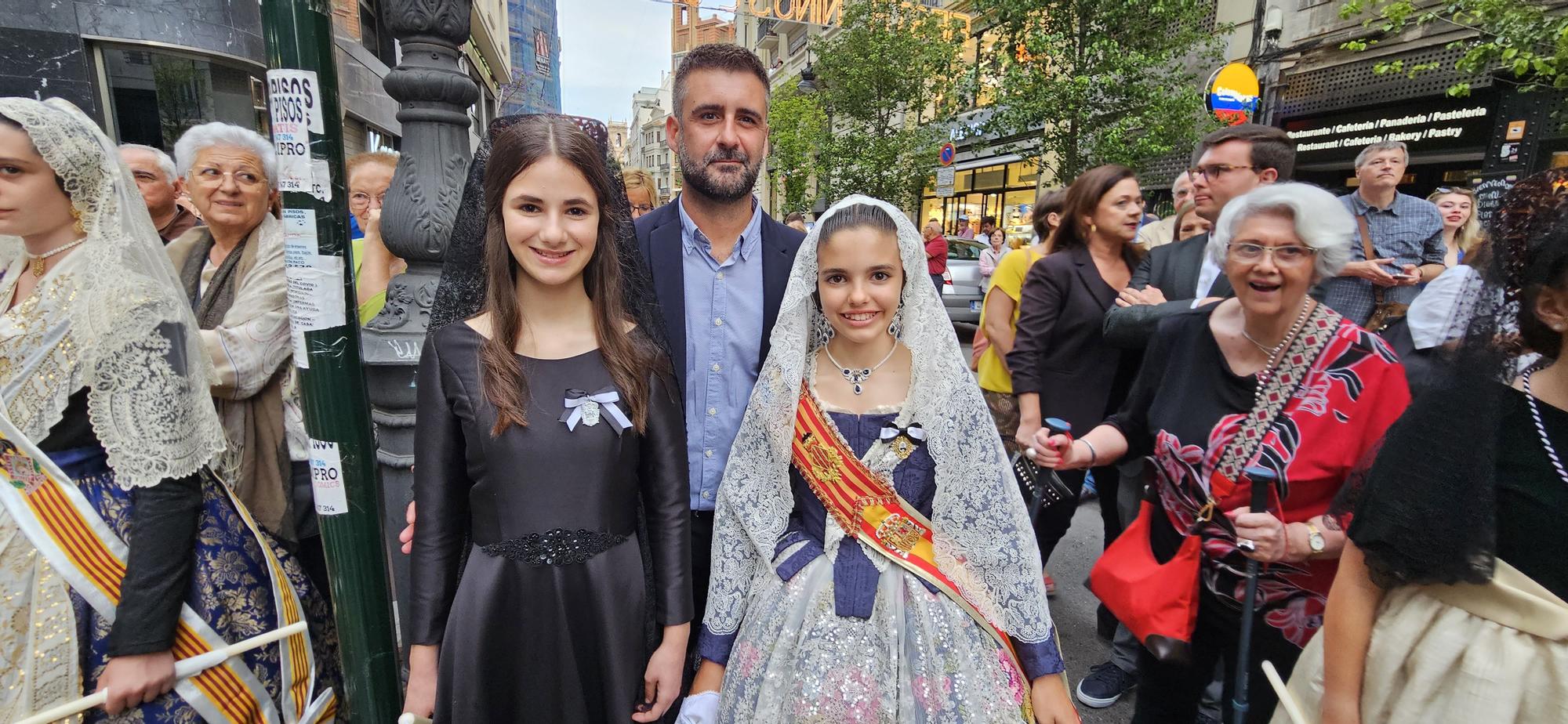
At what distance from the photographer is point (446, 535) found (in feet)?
5.50

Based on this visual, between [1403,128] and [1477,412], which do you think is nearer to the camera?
[1477,412]

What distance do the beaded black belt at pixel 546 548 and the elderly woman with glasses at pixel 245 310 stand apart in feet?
3.26

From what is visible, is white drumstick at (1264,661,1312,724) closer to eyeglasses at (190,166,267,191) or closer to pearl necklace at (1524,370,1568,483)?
pearl necklace at (1524,370,1568,483)

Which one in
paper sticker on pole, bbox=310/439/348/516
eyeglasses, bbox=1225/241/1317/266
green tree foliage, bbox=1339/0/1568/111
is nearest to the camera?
paper sticker on pole, bbox=310/439/348/516

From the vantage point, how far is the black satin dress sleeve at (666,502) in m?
1.79

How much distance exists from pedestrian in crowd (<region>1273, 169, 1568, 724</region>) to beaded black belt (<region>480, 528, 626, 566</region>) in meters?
1.67

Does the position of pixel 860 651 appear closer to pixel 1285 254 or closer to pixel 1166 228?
pixel 1285 254

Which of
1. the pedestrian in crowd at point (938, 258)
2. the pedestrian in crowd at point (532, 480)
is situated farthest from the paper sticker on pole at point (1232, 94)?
the pedestrian in crowd at point (532, 480)

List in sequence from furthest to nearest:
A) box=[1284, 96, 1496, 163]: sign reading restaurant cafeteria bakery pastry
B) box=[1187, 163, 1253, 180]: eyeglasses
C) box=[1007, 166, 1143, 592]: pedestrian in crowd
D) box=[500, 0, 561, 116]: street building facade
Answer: box=[500, 0, 561, 116]: street building facade → box=[1284, 96, 1496, 163]: sign reading restaurant cafeteria bakery pastry → box=[1007, 166, 1143, 592]: pedestrian in crowd → box=[1187, 163, 1253, 180]: eyeglasses

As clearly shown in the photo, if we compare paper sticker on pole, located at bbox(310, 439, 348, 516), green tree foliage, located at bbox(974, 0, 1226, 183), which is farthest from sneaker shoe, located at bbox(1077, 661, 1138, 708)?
green tree foliage, located at bbox(974, 0, 1226, 183)

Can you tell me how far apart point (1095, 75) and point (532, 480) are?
35.7ft

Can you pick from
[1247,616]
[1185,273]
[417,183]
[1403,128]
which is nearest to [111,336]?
[417,183]

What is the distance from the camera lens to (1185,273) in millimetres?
3035

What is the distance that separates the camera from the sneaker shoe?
2.96 meters
